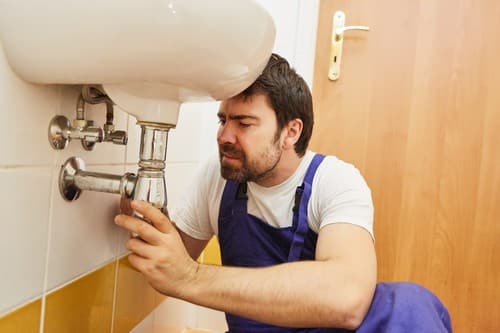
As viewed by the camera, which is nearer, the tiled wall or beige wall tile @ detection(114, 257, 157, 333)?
the tiled wall

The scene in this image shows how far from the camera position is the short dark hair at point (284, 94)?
0.81m

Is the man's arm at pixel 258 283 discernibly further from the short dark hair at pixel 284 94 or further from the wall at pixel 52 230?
the short dark hair at pixel 284 94

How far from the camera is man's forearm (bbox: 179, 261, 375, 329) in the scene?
58 cm

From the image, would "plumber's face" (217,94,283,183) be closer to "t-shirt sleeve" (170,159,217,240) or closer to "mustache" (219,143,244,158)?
"mustache" (219,143,244,158)

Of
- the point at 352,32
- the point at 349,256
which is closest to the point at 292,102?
the point at 349,256

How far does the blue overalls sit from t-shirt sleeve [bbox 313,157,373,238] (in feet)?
0.09

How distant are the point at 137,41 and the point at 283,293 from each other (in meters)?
0.38

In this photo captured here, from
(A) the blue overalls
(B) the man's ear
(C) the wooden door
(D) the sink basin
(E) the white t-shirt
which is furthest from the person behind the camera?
(C) the wooden door

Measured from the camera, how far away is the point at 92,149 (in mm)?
646

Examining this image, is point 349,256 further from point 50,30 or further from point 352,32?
point 352,32

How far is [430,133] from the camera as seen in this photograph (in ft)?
4.19

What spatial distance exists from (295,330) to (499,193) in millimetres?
857

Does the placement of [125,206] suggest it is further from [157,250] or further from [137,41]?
[137,41]

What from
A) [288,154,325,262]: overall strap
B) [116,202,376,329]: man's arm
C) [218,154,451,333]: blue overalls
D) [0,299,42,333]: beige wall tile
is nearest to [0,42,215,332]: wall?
[0,299,42,333]: beige wall tile
